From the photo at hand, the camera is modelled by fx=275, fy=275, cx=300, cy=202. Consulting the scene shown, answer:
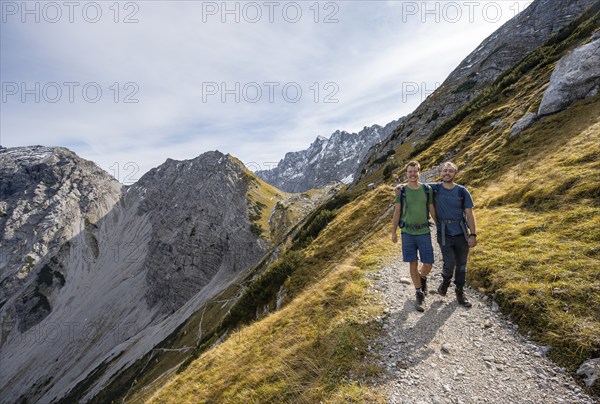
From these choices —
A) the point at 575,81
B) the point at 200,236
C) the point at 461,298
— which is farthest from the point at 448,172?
the point at 200,236

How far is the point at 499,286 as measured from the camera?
8.02 metres

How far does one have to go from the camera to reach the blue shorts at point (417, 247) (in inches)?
329

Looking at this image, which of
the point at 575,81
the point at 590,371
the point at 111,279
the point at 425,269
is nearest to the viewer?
the point at 590,371

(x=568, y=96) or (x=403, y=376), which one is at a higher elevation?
(x=568, y=96)

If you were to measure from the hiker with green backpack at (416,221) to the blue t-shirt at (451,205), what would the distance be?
0.22m

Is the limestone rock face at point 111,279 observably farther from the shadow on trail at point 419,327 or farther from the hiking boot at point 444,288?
the hiking boot at point 444,288

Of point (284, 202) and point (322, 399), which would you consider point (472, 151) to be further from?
point (284, 202)

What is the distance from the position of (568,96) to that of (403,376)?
1047 inches

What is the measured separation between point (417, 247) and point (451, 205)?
5.28 ft

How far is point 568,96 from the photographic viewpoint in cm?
2109

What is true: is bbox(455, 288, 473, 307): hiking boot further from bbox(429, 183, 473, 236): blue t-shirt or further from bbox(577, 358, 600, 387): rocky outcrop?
bbox(577, 358, 600, 387): rocky outcrop

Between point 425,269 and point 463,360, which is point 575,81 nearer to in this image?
point 425,269

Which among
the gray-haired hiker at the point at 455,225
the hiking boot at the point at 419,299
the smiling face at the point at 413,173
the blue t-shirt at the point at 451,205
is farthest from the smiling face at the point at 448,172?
the hiking boot at the point at 419,299

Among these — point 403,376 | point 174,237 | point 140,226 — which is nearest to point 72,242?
point 140,226
